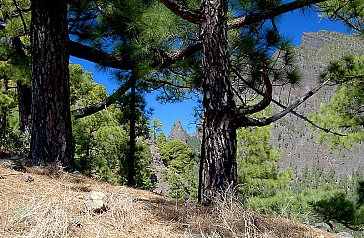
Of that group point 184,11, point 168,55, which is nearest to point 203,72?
point 184,11

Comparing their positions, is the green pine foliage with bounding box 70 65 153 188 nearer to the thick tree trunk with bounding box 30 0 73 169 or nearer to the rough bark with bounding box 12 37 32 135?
the rough bark with bounding box 12 37 32 135

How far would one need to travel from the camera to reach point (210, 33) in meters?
3.09

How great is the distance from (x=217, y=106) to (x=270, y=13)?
1380 mm

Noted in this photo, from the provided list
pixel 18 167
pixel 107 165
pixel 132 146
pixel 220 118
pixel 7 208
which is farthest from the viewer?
pixel 107 165

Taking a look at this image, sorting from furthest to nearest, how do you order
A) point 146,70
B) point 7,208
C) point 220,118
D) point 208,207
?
point 146,70 → point 220,118 → point 208,207 → point 7,208

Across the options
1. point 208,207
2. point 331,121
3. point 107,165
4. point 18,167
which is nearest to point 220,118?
point 208,207

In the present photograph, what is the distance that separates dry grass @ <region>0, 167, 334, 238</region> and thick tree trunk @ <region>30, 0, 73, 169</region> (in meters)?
1.25

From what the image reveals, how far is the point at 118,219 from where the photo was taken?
2180 millimetres

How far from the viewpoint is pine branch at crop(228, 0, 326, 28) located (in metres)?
3.71

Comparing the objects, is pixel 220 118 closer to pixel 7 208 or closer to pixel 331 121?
pixel 7 208

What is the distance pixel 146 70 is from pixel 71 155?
1460mm

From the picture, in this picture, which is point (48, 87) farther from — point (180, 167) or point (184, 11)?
point (180, 167)

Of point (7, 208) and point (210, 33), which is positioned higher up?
point (210, 33)

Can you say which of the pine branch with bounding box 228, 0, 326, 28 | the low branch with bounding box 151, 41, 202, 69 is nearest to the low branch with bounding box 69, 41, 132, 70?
the low branch with bounding box 151, 41, 202, 69
